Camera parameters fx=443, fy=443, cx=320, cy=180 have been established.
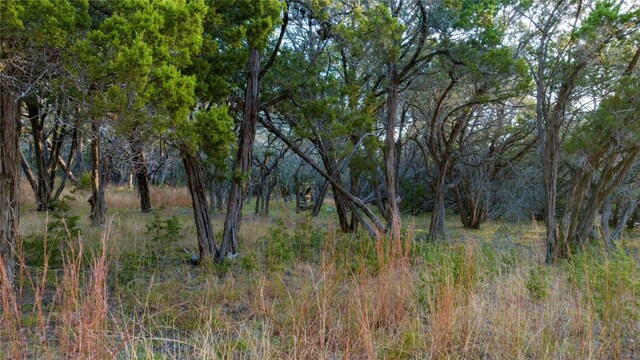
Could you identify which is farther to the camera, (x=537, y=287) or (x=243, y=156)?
(x=243, y=156)

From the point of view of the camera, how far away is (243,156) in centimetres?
674

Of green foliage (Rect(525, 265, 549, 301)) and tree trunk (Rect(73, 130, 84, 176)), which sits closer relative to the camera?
green foliage (Rect(525, 265, 549, 301))

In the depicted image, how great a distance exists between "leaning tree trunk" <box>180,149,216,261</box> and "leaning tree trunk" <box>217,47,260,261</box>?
0.74 ft

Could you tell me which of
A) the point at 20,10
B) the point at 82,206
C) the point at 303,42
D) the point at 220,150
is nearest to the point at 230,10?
the point at 220,150

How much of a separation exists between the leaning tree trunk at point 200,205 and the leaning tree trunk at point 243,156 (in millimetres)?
224

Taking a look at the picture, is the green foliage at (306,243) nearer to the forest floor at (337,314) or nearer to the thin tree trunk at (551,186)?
the forest floor at (337,314)

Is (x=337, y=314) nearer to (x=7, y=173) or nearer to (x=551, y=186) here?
(x=7, y=173)

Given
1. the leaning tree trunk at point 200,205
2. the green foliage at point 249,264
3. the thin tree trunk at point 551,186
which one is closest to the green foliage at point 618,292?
the green foliage at point 249,264

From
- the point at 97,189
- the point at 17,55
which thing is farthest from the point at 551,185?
the point at 97,189

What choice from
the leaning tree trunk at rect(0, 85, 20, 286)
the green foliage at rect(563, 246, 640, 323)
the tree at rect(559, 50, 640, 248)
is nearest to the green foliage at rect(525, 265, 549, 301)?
the green foliage at rect(563, 246, 640, 323)

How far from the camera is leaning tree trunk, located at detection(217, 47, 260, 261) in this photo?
651 cm

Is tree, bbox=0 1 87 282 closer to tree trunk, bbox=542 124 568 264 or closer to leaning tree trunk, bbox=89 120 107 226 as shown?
leaning tree trunk, bbox=89 120 107 226

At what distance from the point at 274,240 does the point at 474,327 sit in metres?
3.89

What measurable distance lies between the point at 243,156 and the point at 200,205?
969 millimetres
